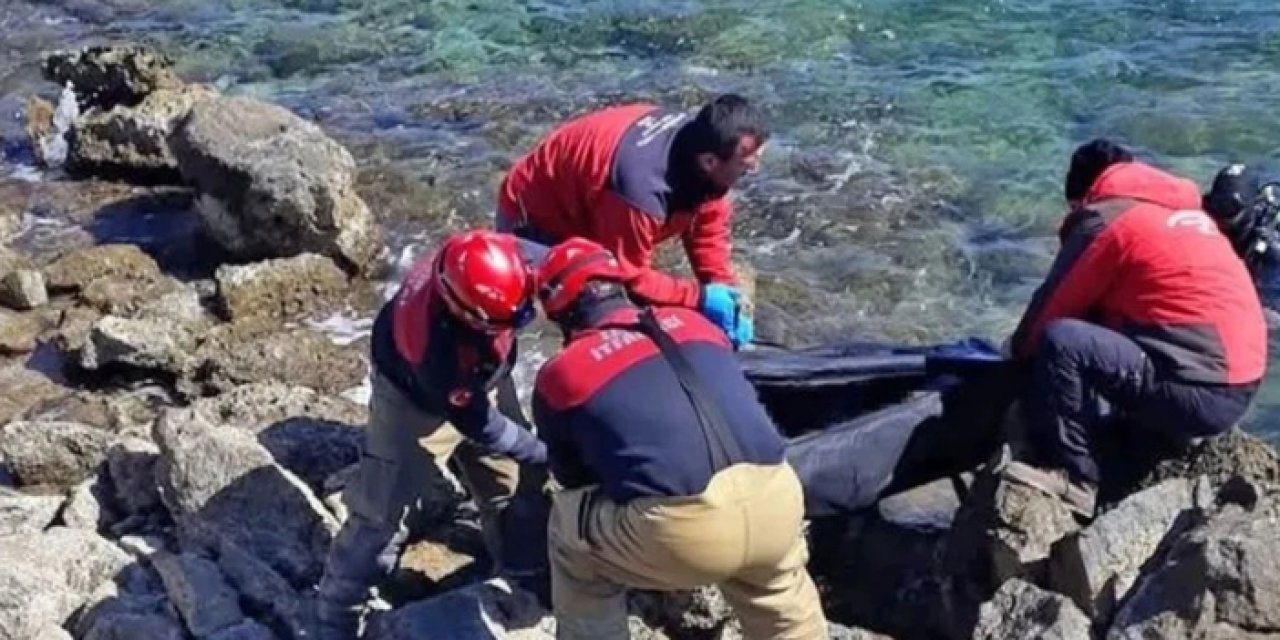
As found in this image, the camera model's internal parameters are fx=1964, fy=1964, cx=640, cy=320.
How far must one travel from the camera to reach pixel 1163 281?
7.71 m

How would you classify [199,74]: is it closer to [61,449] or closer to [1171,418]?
[61,449]

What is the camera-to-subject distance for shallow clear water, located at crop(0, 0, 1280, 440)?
13.1 metres

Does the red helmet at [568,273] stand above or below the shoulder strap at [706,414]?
above

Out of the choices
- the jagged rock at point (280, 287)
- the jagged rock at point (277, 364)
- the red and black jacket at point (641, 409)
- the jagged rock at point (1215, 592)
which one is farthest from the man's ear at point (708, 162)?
the jagged rock at point (280, 287)

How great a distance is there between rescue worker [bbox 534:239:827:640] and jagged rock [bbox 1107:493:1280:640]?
1142 millimetres

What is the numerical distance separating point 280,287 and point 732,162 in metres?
5.43

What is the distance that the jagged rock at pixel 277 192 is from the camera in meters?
13.0

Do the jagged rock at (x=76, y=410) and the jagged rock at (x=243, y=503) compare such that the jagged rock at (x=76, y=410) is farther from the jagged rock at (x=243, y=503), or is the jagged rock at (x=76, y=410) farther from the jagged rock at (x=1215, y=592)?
the jagged rock at (x=1215, y=592)

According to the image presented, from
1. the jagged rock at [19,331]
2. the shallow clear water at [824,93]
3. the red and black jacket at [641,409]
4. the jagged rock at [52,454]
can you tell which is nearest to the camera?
the red and black jacket at [641,409]

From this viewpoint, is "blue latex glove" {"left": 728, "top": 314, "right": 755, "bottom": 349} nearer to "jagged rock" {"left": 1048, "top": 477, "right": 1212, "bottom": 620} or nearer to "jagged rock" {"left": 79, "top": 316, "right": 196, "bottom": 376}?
"jagged rock" {"left": 1048, "top": 477, "right": 1212, "bottom": 620}

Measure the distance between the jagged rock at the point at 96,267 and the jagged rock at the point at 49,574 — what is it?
487 cm

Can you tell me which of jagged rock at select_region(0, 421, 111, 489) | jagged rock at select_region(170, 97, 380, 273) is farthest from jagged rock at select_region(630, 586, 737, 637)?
jagged rock at select_region(170, 97, 380, 273)

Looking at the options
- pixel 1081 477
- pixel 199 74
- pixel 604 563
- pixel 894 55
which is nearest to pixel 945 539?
pixel 1081 477

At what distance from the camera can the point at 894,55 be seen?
55.7ft
